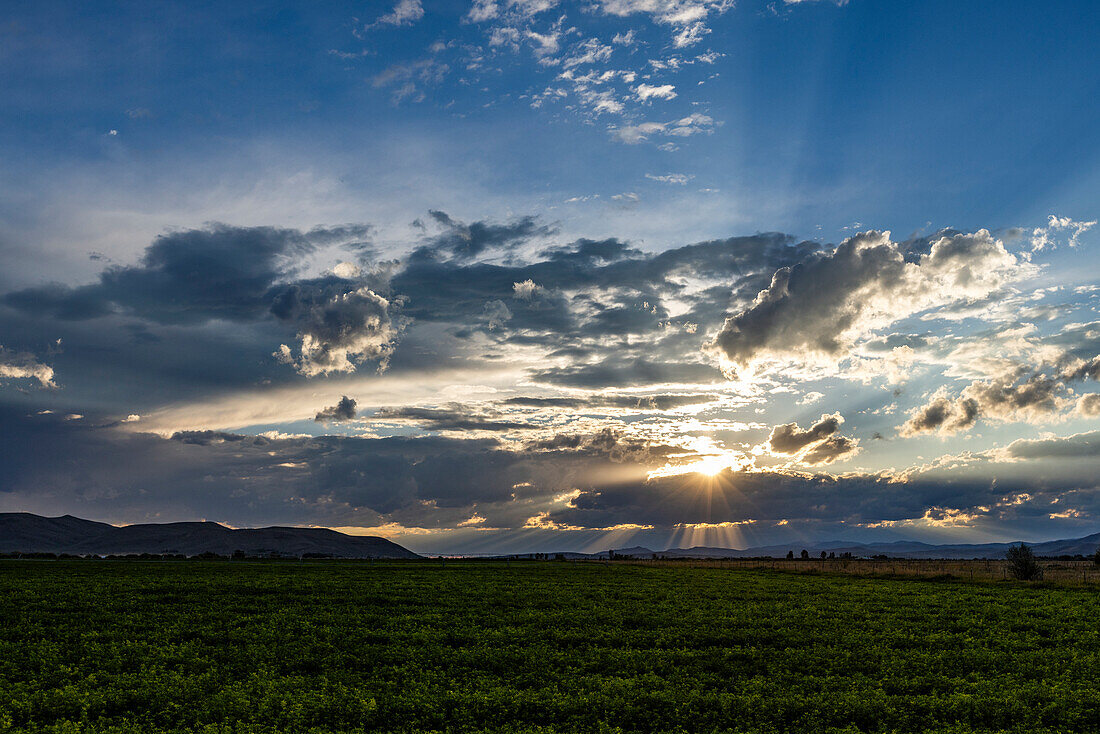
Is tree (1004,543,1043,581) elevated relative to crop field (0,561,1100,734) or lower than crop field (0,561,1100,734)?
lower

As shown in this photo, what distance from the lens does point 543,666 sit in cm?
2895

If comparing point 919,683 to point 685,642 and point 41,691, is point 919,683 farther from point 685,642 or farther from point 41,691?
point 41,691

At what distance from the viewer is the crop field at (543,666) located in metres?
22.4

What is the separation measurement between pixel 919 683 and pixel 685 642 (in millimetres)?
10424

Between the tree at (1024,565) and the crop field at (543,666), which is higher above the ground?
the crop field at (543,666)

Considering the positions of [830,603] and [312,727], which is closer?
[312,727]

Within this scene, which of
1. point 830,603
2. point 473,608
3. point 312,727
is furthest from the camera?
point 830,603

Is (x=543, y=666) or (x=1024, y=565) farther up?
(x=543, y=666)

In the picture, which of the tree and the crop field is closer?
the crop field

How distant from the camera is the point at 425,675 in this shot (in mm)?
26719

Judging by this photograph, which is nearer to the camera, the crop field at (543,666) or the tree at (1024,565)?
the crop field at (543,666)

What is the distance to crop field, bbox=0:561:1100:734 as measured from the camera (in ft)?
73.6

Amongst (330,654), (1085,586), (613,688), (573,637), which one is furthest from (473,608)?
→ (1085,586)

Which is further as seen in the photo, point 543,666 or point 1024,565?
point 1024,565
